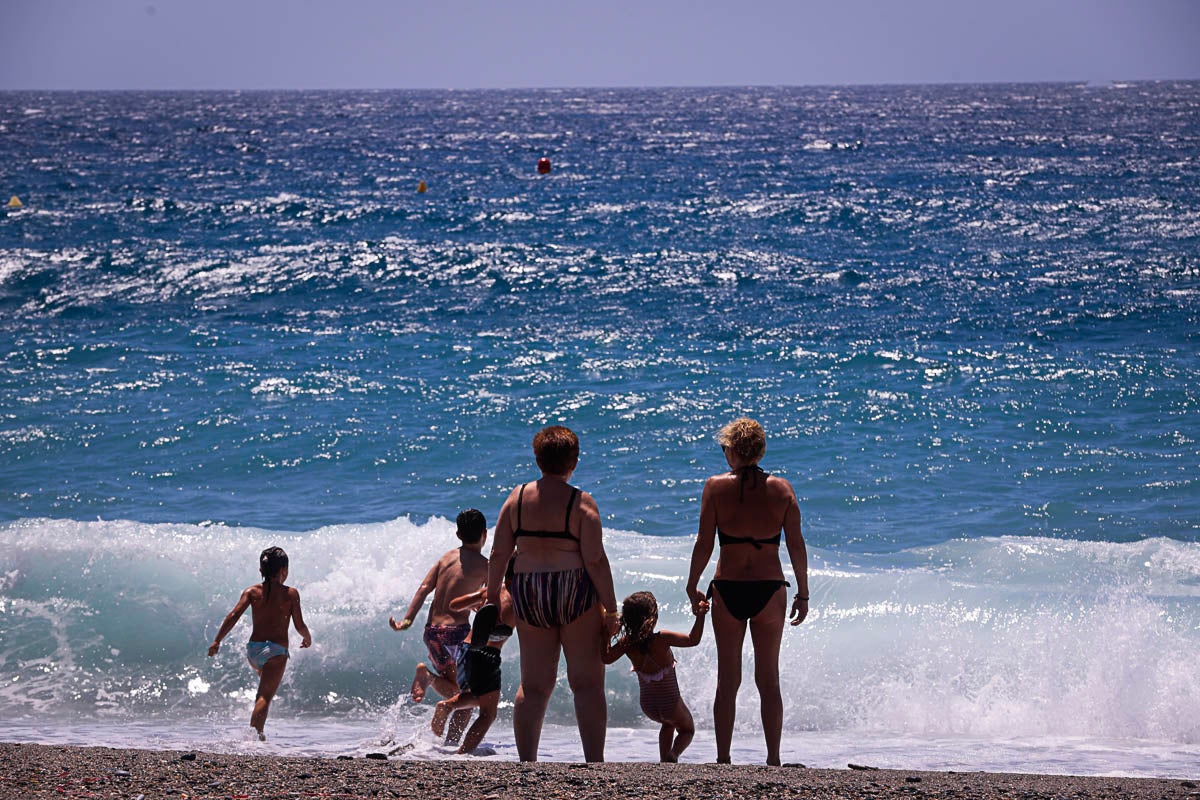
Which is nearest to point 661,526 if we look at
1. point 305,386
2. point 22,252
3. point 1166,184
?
point 305,386

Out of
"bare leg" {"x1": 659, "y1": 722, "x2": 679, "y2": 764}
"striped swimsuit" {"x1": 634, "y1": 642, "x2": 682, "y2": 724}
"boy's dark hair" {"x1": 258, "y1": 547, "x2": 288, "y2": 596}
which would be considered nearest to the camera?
"striped swimsuit" {"x1": 634, "y1": 642, "x2": 682, "y2": 724}

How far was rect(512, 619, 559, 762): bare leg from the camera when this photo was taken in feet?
16.5

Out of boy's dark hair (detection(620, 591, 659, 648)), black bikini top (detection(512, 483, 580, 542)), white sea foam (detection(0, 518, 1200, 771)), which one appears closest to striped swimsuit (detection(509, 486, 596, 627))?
black bikini top (detection(512, 483, 580, 542))

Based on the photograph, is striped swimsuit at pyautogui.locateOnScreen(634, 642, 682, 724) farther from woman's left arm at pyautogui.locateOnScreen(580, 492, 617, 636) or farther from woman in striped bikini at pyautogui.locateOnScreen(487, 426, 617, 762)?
woman's left arm at pyautogui.locateOnScreen(580, 492, 617, 636)

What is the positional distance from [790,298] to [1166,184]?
20372mm

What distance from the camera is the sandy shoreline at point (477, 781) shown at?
421 cm

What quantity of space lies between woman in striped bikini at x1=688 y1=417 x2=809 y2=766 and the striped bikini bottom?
47 cm

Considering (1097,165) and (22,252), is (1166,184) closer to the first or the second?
(1097,165)

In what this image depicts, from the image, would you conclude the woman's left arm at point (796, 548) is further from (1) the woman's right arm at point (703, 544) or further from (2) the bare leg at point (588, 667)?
(2) the bare leg at point (588, 667)

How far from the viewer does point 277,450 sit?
12.7 metres

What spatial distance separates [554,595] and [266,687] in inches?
93.4

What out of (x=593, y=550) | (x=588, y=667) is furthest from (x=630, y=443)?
(x=593, y=550)

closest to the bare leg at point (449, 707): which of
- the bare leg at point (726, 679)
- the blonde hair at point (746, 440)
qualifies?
the bare leg at point (726, 679)

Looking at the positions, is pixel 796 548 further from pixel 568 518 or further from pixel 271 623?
pixel 271 623
